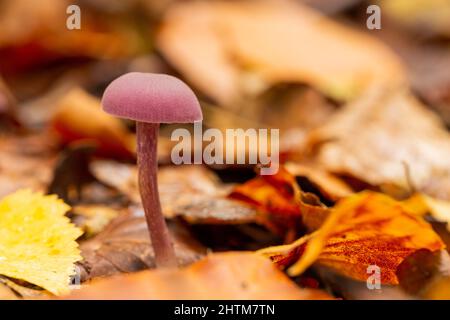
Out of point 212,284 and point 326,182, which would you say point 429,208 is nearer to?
point 326,182

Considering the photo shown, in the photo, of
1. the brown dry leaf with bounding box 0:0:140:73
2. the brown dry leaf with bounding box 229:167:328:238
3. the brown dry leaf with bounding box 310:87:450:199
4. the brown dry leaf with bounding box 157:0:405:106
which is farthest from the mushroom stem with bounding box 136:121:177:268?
the brown dry leaf with bounding box 0:0:140:73

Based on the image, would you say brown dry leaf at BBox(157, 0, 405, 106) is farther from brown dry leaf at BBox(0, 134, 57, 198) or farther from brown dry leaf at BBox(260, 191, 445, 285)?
brown dry leaf at BBox(260, 191, 445, 285)

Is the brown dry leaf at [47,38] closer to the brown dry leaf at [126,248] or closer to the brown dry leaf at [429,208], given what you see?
the brown dry leaf at [126,248]

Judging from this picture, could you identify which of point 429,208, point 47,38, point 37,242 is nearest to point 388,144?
point 429,208

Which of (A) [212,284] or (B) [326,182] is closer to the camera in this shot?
(A) [212,284]

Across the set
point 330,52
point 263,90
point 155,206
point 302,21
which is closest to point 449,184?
point 155,206

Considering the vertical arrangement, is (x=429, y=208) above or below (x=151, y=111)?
below
